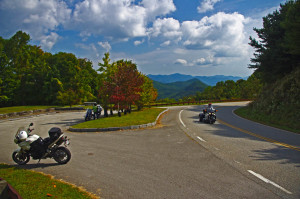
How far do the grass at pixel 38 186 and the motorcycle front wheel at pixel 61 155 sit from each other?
3.12 feet

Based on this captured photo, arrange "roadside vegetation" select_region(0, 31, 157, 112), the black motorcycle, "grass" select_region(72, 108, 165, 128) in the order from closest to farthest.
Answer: "grass" select_region(72, 108, 165, 128), the black motorcycle, "roadside vegetation" select_region(0, 31, 157, 112)

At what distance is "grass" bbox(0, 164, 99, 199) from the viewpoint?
16.5 feet

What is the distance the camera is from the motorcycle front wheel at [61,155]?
7699 mm

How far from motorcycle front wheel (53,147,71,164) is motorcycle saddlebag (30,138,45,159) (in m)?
0.50

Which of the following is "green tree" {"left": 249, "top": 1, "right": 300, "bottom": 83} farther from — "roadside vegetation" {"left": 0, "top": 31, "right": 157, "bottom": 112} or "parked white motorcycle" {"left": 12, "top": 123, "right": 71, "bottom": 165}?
"parked white motorcycle" {"left": 12, "top": 123, "right": 71, "bottom": 165}

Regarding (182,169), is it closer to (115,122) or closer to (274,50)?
(115,122)

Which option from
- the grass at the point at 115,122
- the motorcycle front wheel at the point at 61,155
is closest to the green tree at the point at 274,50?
the grass at the point at 115,122

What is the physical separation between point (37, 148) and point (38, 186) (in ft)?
8.06

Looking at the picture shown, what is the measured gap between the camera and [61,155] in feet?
25.4

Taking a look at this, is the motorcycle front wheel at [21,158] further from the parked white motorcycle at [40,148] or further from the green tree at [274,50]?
the green tree at [274,50]

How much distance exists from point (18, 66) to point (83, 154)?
58.7m

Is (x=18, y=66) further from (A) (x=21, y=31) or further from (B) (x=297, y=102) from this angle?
(B) (x=297, y=102)

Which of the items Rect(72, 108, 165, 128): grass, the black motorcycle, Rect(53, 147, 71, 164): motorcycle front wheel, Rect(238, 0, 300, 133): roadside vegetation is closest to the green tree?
Rect(238, 0, 300, 133): roadside vegetation

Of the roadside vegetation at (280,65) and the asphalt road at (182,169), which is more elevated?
the roadside vegetation at (280,65)
